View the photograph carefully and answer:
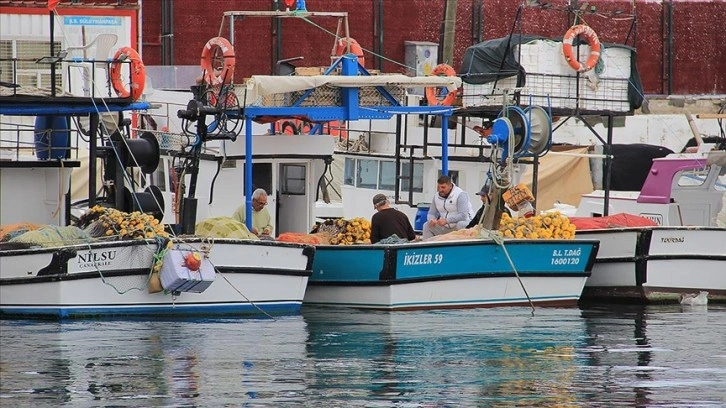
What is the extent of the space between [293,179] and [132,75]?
11.1 ft

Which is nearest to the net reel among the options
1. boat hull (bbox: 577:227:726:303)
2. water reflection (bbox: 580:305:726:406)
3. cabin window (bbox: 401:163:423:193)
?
boat hull (bbox: 577:227:726:303)

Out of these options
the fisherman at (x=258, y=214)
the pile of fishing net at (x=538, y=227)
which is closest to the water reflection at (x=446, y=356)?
the pile of fishing net at (x=538, y=227)

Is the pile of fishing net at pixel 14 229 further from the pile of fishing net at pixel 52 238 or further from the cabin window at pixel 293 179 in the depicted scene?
the cabin window at pixel 293 179

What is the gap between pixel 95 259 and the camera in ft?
60.6

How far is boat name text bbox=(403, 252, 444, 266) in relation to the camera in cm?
2031

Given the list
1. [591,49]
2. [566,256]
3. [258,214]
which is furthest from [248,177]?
[591,49]

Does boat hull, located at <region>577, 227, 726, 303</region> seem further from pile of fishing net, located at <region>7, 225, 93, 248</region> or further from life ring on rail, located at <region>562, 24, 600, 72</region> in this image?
pile of fishing net, located at <region>7, 225, 93, 248</region>

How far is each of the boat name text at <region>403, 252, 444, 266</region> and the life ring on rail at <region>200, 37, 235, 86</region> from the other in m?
3.73

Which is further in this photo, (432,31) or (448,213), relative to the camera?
(432,31)

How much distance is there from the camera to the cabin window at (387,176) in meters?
28.3

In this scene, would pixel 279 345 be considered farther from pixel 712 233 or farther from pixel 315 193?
pixel 712 233

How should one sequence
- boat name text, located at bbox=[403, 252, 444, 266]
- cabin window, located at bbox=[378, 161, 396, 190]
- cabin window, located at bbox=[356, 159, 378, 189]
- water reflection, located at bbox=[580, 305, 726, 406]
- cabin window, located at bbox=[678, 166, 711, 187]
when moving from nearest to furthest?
1. water reflection, located at bbox=[580, 305, 726, 406]
2. boat name text, located at bbox=[403, 252, 444, 266]
3. cabin window, located at bbox=[678, 166, 711, 187]
4. cabin window, located at bbox=[378, 161, 396, 190]
5. cabin window, located at bbox=[356, 159, 378, 189]

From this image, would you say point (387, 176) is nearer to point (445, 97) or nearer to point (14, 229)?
point (445, 97)

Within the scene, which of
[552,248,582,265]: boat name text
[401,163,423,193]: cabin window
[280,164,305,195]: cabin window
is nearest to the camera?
[552,248,582,265]: boat name text
